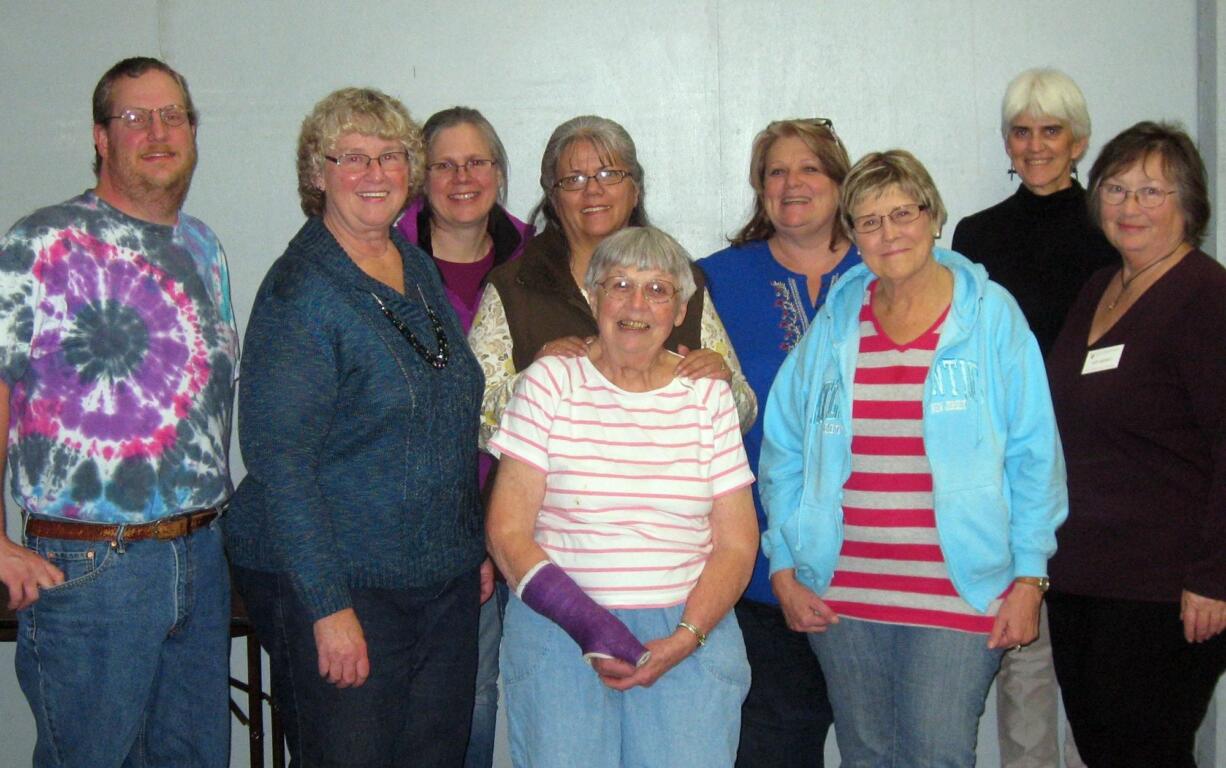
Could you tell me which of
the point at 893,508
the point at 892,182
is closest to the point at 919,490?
the point at 893,508

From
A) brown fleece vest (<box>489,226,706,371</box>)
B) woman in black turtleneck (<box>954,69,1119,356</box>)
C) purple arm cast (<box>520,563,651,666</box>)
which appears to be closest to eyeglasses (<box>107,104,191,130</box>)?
brown fleece vest (<box>489,226,706,371</box>)

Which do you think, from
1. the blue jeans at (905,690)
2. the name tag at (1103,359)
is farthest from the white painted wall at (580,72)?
the blue jeans at (905,690)

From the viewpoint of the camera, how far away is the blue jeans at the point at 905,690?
6.45ft

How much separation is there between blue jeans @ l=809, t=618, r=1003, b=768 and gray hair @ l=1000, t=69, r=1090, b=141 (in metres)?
1.52

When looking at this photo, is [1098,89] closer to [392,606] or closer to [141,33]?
[392,606]

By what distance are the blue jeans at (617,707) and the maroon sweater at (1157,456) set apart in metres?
0.88

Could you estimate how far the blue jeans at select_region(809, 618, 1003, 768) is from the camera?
197cm

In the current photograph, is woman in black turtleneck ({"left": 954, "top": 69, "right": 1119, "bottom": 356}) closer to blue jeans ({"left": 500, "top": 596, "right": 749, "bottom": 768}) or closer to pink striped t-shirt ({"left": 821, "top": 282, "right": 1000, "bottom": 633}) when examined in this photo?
pink striped t-shirt ({"left": 821, "top": 282, "right": 1000, "bottom": 633})

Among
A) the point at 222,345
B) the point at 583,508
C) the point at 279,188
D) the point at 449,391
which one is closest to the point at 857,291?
the point at 583,508

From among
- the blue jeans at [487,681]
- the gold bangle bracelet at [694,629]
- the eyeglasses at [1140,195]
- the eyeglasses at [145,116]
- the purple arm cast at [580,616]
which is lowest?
the blue jeans at [487,681]

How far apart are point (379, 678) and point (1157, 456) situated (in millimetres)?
1674

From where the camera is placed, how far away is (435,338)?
1.93 metres

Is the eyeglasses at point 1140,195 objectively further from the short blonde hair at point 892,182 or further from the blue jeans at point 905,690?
the blue jeans at point 905,690

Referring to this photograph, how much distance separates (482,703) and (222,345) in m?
1.12
